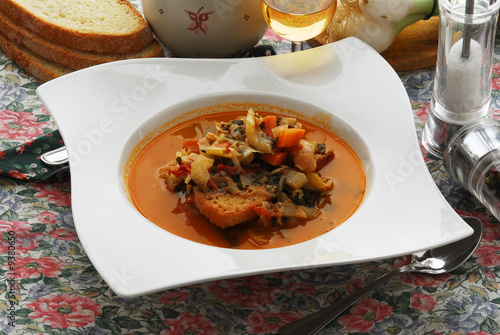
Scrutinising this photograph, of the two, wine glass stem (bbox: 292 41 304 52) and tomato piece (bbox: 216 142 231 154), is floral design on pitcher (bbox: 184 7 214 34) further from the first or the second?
tomato piece (bbox: 216 142 231 154)

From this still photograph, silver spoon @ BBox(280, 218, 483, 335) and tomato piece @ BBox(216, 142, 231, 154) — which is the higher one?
tomato piece @ BBox(216, 142, 231, 154)

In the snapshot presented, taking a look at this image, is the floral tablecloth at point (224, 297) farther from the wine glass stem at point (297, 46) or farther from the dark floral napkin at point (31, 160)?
the wine glass stem at point (297, 46)

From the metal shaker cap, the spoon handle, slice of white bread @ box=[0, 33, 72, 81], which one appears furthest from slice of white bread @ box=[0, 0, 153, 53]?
the spoon handle

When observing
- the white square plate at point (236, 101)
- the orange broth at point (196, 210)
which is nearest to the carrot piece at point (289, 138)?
the orange broth at point (196, 210)

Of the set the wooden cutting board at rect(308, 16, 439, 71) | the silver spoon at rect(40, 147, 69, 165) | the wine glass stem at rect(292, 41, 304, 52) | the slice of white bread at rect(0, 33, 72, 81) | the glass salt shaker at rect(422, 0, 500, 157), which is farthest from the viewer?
the wooden cutting board at rect(308, 16, 439, 71)

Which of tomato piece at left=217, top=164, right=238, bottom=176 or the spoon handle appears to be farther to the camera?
tomato piece at left=217, top=164, right=238, bottom=176

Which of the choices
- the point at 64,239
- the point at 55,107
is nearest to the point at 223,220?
the point at 64,239
